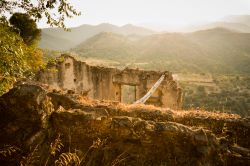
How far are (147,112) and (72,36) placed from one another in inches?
6046

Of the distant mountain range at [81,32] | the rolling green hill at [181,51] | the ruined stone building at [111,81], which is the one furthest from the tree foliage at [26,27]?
the distant mountain range at [81,32]

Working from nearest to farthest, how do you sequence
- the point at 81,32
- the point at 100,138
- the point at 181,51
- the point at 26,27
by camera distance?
the point at 100,138, the point at 26,27, the point at 181,51, the point at 81,32

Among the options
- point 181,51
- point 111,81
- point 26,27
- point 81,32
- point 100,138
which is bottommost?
point 100,138

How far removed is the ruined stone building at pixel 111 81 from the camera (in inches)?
675

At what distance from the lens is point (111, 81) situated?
63.0 feet

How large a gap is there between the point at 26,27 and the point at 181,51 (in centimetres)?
6071

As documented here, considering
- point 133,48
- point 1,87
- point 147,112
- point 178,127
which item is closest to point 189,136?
point 178,127

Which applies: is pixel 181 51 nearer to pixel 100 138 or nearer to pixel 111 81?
pixel 111 81

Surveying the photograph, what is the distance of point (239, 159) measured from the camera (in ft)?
14.8

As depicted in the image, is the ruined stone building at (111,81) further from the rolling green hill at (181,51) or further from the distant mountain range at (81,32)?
the distant mountain range at (81,32)

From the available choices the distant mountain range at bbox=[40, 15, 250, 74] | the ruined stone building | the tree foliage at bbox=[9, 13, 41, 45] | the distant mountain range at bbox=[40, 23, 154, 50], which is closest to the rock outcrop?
the ruined stone building

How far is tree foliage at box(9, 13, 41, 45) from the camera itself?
900 inches

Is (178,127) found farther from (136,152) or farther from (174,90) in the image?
(174,90)

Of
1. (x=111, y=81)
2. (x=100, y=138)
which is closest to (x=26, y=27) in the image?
(x=111, y=81)
